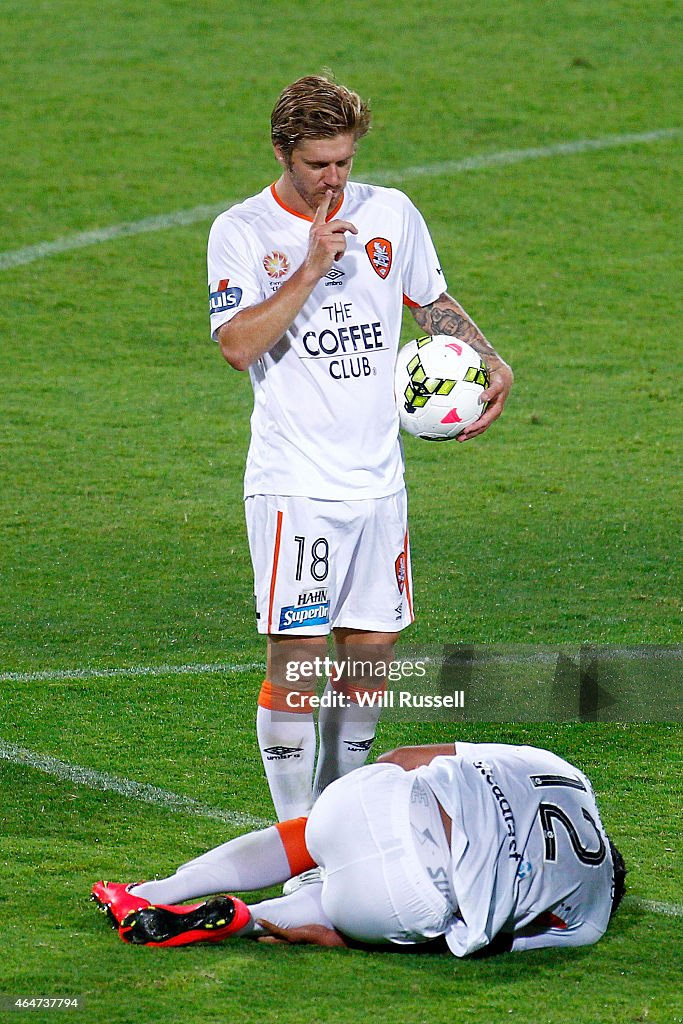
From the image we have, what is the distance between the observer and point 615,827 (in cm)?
443

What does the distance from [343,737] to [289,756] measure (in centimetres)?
21

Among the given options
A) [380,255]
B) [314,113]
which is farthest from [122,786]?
[314,113]

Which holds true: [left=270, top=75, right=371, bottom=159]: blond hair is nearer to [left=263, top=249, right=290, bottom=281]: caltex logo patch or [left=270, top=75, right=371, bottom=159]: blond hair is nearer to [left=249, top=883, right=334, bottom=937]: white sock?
[left=263, top=249, right=290, bottom=281]: caltex logo patch

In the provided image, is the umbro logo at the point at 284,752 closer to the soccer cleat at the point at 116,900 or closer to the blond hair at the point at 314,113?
the soccer cleat at the point at 116,900

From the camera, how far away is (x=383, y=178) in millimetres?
12234

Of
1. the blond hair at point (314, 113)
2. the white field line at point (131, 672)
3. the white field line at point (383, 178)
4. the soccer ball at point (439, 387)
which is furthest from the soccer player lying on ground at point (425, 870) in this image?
the white field line at point (383, 178)

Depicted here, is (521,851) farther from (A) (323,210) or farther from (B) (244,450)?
(B) (244,450)

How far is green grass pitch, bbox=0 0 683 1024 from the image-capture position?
3668 millimetres

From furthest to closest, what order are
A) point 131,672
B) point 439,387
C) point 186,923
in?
point 131,672, point 439,387, point 186,923

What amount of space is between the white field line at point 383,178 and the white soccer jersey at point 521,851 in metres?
8.01

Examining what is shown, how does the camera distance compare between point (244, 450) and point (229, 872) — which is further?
point (244, 450)

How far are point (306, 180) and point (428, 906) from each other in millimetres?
1811

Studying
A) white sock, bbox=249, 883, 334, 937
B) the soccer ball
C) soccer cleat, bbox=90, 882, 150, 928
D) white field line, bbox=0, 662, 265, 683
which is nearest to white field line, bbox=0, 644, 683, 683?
white field line, bbox=0, 662, 265, 683

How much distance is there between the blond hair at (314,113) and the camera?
3.88 meters
